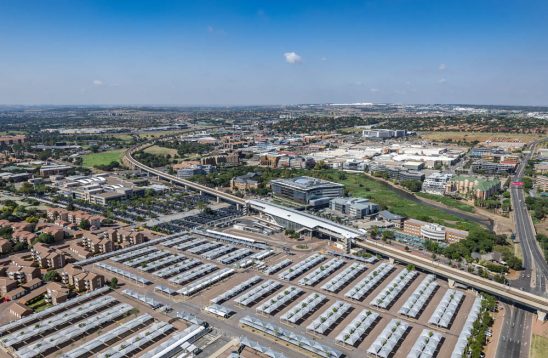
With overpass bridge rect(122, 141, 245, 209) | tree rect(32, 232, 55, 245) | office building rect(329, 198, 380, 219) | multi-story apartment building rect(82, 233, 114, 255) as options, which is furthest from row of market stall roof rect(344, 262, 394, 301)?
tree rect(32, 232, 55, 245)

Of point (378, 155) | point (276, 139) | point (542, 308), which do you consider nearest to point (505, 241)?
point (542, 308)

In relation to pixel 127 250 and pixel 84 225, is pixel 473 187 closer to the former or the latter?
pixel 127 250

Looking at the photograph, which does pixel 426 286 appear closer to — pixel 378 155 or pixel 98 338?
pixel 98 338

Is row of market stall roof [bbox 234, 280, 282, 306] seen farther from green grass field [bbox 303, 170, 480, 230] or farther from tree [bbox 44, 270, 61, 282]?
green grass field [bbox 303, 170, 480, 230]

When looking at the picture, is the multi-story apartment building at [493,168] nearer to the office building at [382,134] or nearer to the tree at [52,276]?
the office building at [382,134]

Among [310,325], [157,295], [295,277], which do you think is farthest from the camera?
[295,277]

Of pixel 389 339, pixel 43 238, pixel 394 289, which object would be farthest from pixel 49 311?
pixel 394 289

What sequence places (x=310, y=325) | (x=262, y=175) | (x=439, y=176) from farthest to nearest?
1. (x=262, y=175)
2. (x=439, y=176)
3. (x=310, y=325)
